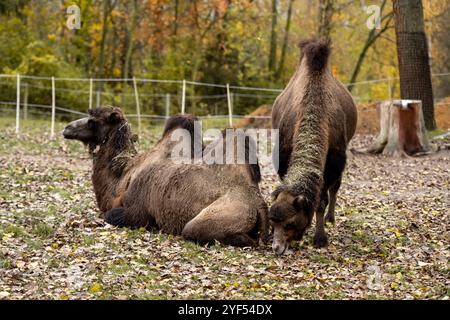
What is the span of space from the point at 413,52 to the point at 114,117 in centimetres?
978

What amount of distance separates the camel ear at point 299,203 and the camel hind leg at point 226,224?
0.74 metres

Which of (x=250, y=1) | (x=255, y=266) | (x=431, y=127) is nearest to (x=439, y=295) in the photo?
(x=255, y=266)

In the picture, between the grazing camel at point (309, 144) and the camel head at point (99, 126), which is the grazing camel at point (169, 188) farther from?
the grazing camel at point (309, 144)

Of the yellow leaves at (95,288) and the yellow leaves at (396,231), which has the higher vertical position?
the yellow leaves at (396,231)

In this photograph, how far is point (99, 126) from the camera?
1070 cm

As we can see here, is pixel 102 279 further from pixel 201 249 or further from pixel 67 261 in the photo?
pixel 201 249

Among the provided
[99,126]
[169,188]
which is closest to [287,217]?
[169,188]

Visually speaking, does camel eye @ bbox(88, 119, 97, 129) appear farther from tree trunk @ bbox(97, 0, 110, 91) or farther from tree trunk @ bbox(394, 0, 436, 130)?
tree trunk @ bbox(97, 0, 110, 91)

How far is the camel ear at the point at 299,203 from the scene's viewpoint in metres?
8.00

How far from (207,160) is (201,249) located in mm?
1387

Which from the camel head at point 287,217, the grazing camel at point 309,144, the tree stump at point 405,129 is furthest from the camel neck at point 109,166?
the tree stump at point 405,129

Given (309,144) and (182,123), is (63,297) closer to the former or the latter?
(309,144)

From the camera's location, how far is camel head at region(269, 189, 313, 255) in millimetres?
Answer: 8023

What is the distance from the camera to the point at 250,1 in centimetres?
3075
